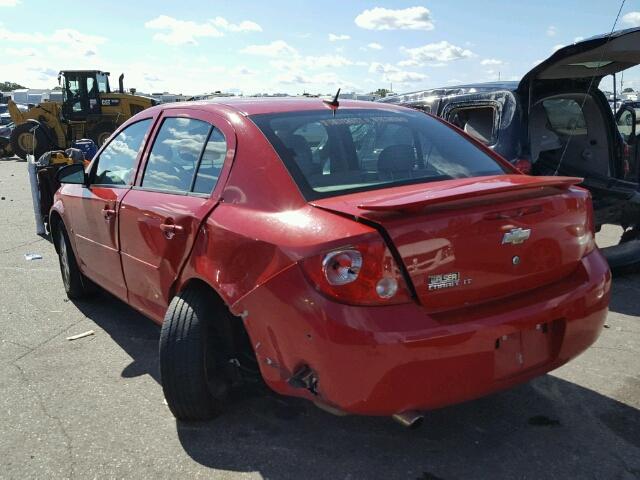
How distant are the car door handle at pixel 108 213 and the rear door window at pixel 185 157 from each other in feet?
1.18

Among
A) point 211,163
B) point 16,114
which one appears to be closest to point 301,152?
point 211,163

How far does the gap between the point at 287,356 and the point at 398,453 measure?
2.61ft

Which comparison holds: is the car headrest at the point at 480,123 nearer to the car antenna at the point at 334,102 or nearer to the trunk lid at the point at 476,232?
the car antenna at the point at 334,102

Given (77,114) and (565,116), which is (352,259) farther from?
(77,114)

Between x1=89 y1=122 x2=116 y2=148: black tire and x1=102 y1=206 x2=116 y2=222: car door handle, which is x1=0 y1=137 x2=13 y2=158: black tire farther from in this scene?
x1=102 y1=206 x2=116 y2=222: car door handle

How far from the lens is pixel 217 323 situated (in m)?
3.05

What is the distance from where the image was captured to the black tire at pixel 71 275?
5.08 meters

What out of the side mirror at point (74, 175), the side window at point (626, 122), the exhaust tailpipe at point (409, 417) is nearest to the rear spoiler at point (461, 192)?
the exhaust tailpipe at point (409, 417)

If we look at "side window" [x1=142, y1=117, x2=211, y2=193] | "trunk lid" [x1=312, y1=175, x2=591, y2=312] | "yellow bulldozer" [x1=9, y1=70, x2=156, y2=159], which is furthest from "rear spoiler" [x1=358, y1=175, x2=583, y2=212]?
"yellow bulldozer" [x1=9, y1=70, x2=156, y2=159]

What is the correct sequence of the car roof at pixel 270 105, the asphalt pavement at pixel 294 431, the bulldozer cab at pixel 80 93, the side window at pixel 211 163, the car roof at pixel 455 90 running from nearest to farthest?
the asphalt pavement at pixel 294 431
the side window at pixel 211 163
the car roof at pixel 270 105
the car roof at pixel 455 90
the bulldozer cab at pixel 80 93

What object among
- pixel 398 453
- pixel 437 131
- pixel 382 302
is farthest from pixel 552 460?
pixel 437 131

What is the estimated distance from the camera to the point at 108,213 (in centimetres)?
394

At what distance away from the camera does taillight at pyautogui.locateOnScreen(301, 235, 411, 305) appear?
90.0 inches

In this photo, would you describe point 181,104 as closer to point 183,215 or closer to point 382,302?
point 183,215
